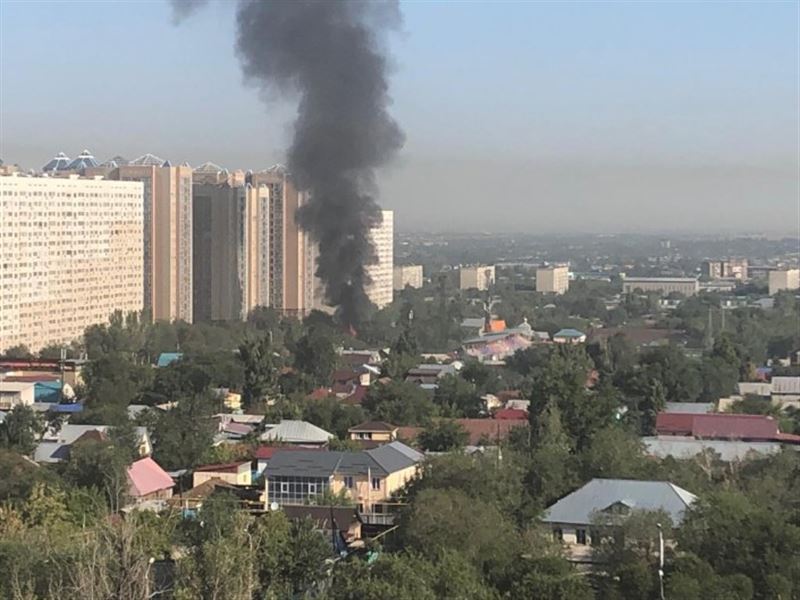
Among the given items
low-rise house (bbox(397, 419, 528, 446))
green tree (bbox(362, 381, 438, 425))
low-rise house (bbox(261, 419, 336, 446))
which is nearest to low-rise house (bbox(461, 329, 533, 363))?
green tree (bbox(362, 381, 438, 425))

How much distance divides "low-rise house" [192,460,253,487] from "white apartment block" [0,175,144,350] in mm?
12344

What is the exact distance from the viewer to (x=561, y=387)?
41.5 ft

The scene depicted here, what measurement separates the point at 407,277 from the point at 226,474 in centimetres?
3715

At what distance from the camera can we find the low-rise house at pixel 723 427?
1320 cm

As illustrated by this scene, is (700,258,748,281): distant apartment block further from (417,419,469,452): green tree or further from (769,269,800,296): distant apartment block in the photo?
(417,419,469,452): green tree

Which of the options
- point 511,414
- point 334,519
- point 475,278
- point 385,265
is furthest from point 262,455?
point 475,278

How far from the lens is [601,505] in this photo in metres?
8.88

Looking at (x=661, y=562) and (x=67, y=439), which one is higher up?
(x=661, y=562)

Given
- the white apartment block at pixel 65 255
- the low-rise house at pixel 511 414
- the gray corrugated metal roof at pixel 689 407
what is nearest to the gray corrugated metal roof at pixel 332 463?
the low-rise house at pixel 511 414

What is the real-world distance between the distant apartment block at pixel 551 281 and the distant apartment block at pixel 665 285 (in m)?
2.16

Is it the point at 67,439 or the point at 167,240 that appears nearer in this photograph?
the point at 67,439

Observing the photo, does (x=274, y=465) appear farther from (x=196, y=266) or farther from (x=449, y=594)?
(x=196, y=266)

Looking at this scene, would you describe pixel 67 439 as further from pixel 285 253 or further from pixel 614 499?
pixel 285 253

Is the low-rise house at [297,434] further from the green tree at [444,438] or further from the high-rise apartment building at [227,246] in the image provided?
the high-rise apartment building at [227,246]
